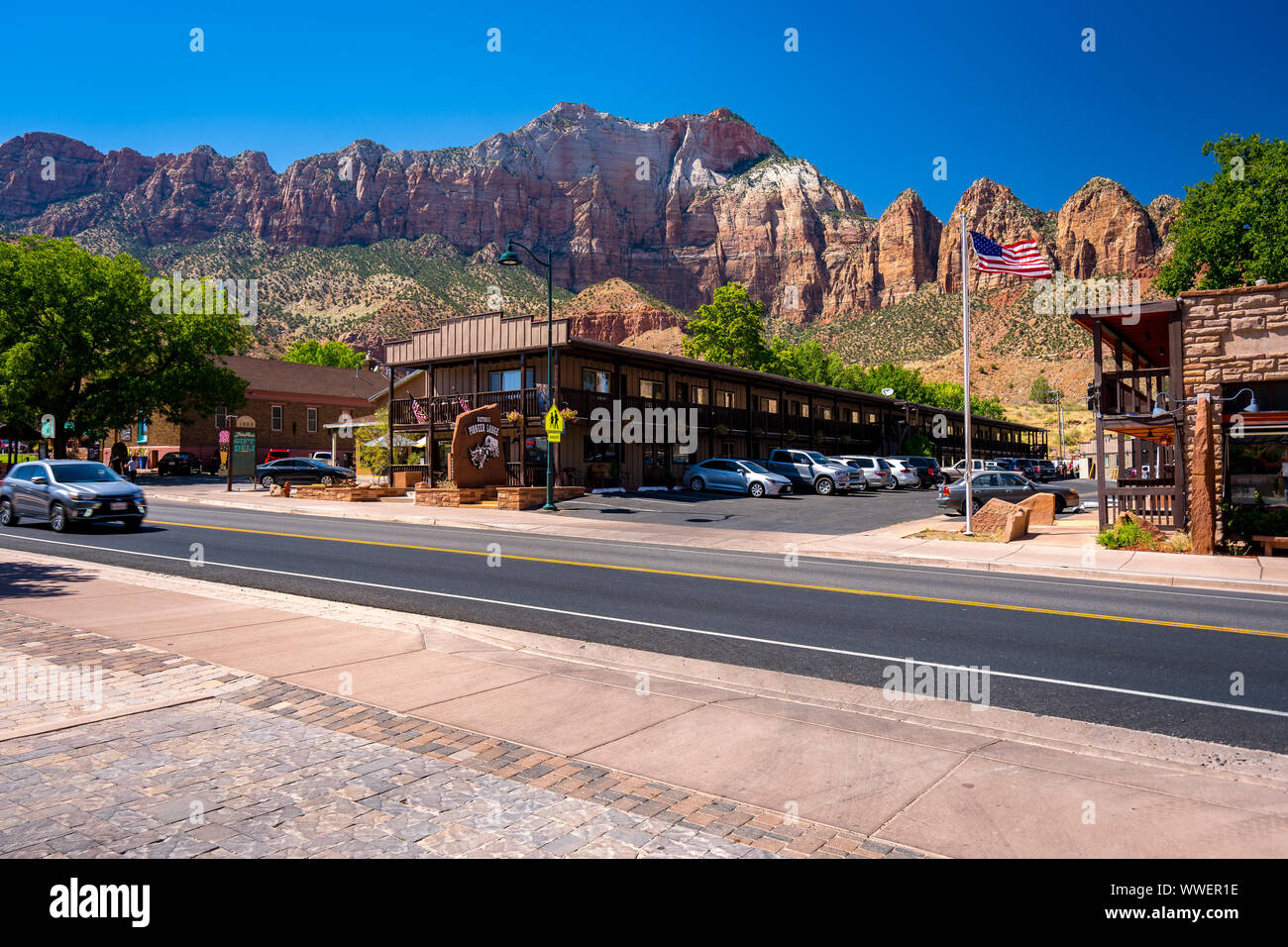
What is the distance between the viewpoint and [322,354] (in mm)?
100000

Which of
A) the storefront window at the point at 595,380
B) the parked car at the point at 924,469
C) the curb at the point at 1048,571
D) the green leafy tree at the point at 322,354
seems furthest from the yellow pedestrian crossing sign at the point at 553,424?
the green leafy tree at the point at 322,354

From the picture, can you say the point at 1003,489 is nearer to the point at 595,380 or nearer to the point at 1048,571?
the point at 1048,571

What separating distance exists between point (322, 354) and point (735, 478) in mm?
82018

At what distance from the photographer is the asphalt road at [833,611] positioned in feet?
21.5

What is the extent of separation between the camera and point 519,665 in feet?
23.1

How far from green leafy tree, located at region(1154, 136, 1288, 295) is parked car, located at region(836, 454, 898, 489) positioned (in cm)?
1877

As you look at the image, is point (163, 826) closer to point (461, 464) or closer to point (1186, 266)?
point (461, 464)

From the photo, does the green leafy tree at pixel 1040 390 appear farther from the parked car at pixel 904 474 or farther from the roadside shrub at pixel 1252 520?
the roadside shrub at pixel 1252 520

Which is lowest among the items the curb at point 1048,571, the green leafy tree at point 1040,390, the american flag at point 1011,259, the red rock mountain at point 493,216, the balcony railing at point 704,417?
the curb at point 1048,571

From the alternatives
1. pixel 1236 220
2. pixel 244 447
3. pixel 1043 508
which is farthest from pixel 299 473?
pixel 1236 220

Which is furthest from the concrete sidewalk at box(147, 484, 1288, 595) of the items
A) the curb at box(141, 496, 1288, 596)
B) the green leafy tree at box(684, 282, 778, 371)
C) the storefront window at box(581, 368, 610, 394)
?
the green leafy tree at box(684, 282, 778, 371)

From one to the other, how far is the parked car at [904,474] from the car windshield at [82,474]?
35589mm

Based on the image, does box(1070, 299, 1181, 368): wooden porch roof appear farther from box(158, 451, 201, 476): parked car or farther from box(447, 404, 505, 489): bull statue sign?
box(158, 451, 201, 476): parked car
